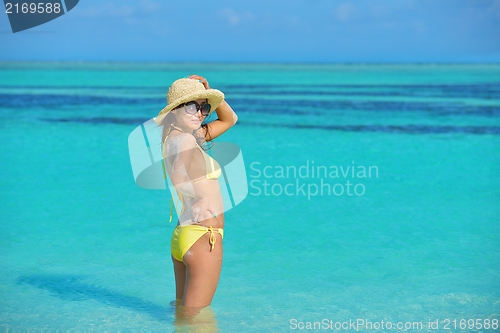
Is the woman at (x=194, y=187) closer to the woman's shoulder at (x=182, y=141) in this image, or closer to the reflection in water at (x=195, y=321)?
the woman's shoulder at (x=182, y=141)

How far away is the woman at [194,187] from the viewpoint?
3.48 metres

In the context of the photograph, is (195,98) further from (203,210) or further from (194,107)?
(203,210)

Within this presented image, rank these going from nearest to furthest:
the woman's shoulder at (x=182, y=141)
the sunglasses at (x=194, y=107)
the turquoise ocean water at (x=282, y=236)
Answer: the woman's shoulder at (x=182, y=141) < the sunglasses at (x=194, y=107) < the turquoise ocean water at (x=282, y=236)

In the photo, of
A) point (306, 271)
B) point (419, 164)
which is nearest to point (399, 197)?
point (419, 164)

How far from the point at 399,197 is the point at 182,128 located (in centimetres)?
635

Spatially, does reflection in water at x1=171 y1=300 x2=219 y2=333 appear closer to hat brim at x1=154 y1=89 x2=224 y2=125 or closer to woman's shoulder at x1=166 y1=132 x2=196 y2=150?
woman's shoulder at x1=166 y1=132 x2=196 y2=150

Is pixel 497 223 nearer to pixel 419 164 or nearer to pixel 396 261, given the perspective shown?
pixel 396 261

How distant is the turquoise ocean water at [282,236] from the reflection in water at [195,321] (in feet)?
0.05

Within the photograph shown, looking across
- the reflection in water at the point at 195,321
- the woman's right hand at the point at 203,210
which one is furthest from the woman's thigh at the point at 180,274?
the woman's right hand at the point at 203,210

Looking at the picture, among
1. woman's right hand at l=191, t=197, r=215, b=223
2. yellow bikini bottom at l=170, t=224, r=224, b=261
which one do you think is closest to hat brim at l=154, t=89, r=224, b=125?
woman's right hand at l=191, t=197, r=215, b=223

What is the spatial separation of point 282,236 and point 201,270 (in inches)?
145

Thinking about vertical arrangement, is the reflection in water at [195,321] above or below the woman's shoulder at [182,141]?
below

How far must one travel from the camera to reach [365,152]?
45.2 ft

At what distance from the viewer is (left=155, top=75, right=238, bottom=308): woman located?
3482mm
